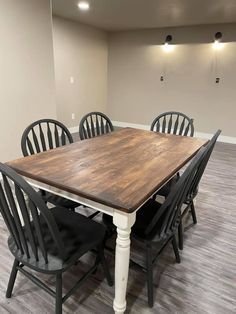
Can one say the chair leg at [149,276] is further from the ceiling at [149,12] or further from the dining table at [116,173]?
the ceiling at [149,12]

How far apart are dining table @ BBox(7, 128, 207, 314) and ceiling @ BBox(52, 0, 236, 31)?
2357 mm

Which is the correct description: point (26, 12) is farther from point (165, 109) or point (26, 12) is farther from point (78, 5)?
point (165, 109)

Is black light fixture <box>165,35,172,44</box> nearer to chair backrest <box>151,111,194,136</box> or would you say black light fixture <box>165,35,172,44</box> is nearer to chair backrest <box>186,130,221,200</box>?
chair backrest <box>151,111,194,136</box>

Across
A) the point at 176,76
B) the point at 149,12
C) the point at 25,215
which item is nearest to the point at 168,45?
the point at 176,76

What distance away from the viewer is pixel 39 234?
114 cm

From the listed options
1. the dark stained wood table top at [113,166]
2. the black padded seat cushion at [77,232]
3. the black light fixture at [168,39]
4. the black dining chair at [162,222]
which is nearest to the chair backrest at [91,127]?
the dark stained wood table top at [113,166]

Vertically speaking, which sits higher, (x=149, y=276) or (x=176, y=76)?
(x=176, y=76)

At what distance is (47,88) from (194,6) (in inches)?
94.3

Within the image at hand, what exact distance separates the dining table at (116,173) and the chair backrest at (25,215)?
0.23m

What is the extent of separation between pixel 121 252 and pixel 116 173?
0.46 meters

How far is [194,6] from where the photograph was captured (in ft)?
11.6

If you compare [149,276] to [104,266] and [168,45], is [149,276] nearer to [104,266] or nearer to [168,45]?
[104,266]

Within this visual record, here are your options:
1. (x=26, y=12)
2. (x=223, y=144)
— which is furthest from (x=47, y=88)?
(x=223, y=144)

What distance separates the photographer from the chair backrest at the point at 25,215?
3.39 feet
